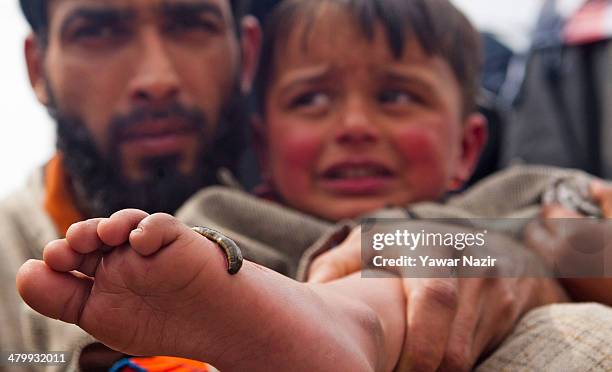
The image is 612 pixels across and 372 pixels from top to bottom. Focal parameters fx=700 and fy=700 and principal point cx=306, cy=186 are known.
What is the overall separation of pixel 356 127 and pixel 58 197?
24 cm

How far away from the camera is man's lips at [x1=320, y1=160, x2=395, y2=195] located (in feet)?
1.90

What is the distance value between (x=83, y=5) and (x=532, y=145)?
1.97 ft

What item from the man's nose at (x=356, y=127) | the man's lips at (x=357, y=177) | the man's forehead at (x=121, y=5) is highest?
the man's forehead at (x=121, y=5)

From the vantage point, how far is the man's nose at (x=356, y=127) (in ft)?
1.86

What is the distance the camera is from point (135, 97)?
0.53 meters

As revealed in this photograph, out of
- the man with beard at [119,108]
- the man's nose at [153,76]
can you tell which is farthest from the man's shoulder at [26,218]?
the man's nose at [153,76]

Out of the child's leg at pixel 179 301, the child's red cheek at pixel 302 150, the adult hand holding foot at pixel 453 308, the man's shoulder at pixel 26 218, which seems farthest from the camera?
the child's red cheek at pixel 302 150

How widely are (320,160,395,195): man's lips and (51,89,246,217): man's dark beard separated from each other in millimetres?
99

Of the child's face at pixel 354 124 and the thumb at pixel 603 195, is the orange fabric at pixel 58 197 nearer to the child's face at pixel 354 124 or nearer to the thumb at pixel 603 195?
the child's face at pixel 354 124

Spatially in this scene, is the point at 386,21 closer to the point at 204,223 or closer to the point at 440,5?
the point at 440,5

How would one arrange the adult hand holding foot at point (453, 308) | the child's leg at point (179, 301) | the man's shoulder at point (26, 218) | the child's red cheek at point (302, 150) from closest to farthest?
the child's leg at point (179, 301)
the adult hand holding foot at point (453, 308)
the man's shoulder at point (26, 218)
the child's red cheek at point (302, 150)

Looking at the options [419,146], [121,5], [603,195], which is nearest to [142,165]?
[121,5]

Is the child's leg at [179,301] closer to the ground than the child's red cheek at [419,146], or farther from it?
farther from it

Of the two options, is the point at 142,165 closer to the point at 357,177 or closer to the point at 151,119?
the point at 151,119
